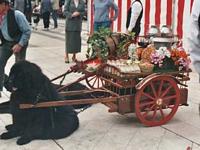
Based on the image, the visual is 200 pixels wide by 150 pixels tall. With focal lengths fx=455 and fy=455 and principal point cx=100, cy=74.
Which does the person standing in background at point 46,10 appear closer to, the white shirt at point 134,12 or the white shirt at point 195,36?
the white shirt at point 134,12

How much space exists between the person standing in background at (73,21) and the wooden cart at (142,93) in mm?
4384

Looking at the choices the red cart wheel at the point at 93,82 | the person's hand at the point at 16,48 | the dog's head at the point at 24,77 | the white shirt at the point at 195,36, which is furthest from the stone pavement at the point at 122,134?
the white shirt at the point at 195,36

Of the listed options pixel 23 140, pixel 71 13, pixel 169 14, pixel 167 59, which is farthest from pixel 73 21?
pixel 23 140

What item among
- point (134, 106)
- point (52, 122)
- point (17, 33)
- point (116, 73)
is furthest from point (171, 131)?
point (17, 33)

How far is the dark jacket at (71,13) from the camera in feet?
32.5

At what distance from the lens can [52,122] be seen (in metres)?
4.89

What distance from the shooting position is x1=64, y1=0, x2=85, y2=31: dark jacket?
9.91 metres

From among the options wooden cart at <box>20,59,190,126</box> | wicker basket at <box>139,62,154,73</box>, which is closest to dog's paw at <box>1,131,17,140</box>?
wooden cart at <box>20,59,190,126</box>

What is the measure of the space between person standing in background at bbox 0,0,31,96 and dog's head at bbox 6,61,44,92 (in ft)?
5.44

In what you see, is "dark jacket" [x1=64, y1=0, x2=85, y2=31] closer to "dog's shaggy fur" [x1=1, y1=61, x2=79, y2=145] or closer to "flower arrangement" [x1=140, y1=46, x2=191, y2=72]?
"flower arrangement" [x1=140, y1=46, x2=191, y2=72]

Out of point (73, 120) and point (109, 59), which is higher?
point (109, 59)

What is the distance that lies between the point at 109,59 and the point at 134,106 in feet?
2.49

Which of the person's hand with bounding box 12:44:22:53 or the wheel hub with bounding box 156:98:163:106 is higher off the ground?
the person's hand with bounding box 12:44:22:53

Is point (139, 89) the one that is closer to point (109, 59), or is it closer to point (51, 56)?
point (109, 59)
